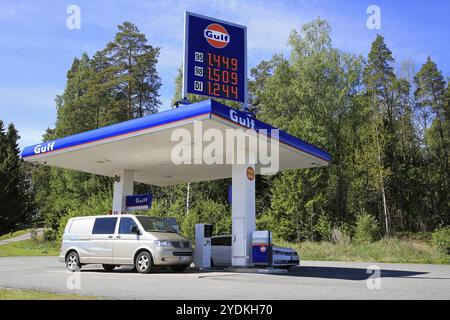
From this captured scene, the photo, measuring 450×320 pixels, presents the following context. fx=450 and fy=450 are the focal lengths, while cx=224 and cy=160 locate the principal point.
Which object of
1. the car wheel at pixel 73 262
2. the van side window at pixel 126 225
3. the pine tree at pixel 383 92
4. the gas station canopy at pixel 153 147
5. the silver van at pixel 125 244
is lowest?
the car wheel at pixel 73 262

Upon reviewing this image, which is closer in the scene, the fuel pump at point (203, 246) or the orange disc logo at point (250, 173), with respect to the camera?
the fuel pump at point (203, 246)

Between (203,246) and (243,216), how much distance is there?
1.84 meters

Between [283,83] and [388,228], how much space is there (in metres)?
17.0

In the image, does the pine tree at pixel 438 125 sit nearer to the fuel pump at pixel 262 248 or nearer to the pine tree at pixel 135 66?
the pine tree at pixel 135 66

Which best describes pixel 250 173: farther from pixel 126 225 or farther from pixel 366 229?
pixel 366 229

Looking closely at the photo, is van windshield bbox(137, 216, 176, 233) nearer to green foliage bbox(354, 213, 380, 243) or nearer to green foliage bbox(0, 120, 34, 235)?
green foliage bbox(354, 213, 380, 243)

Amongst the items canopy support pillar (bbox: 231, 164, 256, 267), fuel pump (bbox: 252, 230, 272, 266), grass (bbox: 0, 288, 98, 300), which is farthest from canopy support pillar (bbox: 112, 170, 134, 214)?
grass (bbox: 0, 288, 98, 300)

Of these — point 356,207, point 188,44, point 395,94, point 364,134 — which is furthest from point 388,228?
point 188,44

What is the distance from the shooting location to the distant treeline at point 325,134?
38375mm

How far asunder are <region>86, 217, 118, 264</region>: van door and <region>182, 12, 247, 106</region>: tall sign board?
512cm

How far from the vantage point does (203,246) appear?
1608 centimetres

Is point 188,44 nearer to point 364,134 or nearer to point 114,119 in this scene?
point 364,134

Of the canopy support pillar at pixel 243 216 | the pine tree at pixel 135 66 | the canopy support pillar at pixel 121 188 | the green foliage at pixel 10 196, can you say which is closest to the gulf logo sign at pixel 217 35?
the canopy support pillar at pixel 243 216

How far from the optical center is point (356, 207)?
133 feet
